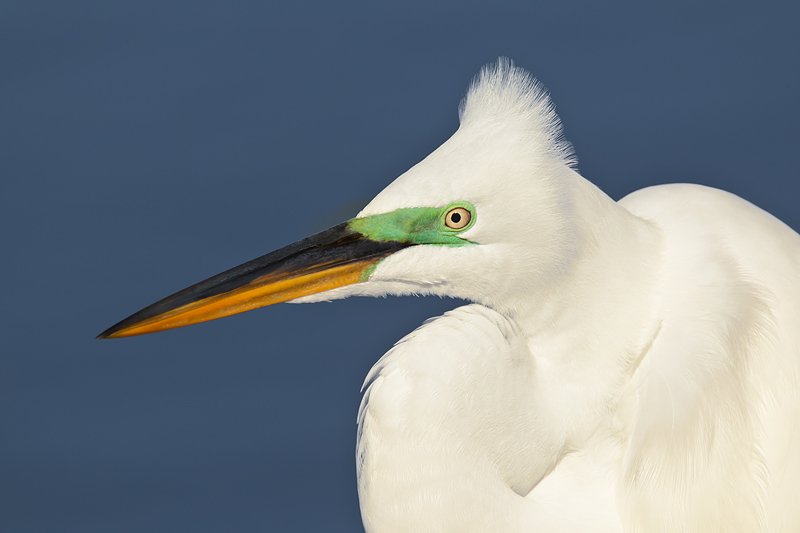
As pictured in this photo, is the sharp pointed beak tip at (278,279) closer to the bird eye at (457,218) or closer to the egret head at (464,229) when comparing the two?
the egret head at (464,229)

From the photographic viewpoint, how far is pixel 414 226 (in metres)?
2.25

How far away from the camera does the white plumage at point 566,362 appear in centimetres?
228

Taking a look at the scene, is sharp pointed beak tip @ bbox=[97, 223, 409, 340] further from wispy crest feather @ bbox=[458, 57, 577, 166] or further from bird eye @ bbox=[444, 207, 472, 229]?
wispy crest feather @ bbox=[458, 57, 577, 166]

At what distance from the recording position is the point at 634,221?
2.56 meters

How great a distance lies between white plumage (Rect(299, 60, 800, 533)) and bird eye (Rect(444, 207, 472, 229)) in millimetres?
22

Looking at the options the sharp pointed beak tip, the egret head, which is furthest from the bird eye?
the sharp pointed beak tip

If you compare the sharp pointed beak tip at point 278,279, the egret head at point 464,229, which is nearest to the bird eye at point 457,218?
Answer: the egret head at point 464,229

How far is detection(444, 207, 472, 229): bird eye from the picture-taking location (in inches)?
87.6

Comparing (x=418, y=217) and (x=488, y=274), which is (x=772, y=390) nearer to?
(x=488, y=274)

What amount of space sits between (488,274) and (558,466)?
0.58 m

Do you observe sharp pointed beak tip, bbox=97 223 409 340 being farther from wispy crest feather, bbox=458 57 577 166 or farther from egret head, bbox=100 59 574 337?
wispy crest feather, bbox=458 57 577 166

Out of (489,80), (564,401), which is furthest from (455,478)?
(489,80)

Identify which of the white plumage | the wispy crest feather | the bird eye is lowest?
the white plumage

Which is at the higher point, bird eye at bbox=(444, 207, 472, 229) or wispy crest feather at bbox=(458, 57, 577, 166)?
wispy crest feather at bbox=(458, 57, 577, 166)
